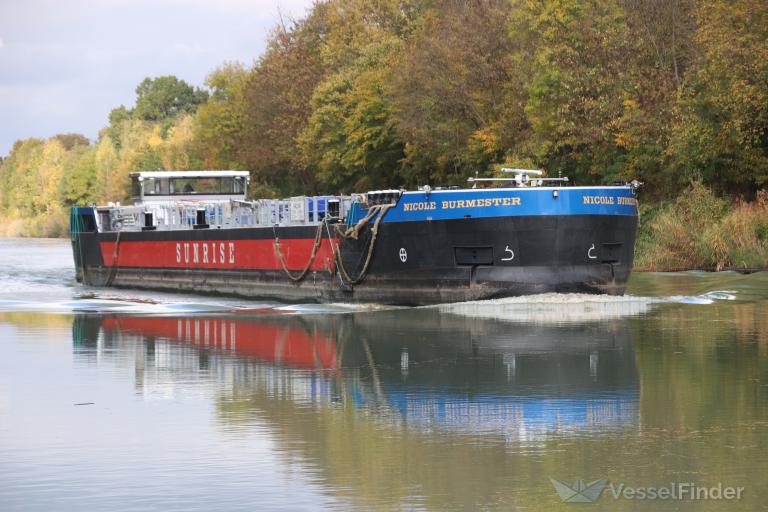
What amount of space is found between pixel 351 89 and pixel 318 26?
13.5 m

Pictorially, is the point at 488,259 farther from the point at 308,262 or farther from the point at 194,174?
the point at 194,174

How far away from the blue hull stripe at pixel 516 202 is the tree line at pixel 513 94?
13.8m

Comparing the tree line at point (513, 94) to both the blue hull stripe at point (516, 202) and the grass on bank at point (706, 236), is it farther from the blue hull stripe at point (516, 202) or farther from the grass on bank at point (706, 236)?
the blue hull stripe at point (516, 202)

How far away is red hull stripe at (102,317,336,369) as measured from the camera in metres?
20.0

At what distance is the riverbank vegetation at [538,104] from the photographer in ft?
142

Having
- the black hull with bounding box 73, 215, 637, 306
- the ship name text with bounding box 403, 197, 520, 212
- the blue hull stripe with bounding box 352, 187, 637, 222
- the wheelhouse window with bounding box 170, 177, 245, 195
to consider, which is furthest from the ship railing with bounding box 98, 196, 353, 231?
the blue hull stripe with bounding box 352, 187, 637, 222

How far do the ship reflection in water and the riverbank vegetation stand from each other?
18549 millimetres

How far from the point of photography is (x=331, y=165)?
85.9 metres

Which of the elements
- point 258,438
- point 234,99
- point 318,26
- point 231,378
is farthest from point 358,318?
point 234,99

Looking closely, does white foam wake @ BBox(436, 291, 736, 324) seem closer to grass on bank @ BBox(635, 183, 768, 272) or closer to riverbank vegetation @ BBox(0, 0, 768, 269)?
grass on bank @ BBox(635, 183, 768, 272)

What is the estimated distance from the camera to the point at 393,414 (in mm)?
14062

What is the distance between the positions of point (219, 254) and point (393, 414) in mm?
26474

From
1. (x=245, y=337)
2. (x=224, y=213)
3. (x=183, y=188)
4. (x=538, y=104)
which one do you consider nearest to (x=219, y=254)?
(x=224, y=213)

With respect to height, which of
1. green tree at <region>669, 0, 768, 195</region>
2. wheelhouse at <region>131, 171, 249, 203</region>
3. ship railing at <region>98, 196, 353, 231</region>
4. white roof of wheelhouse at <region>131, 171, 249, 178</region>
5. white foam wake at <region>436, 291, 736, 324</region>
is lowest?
white foam wake at <region>436, 291, 736, 324</region>
